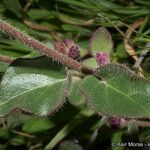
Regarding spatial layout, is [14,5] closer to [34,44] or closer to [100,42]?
[100,42]

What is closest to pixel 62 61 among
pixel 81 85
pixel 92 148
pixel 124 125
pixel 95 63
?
pixel 81 85

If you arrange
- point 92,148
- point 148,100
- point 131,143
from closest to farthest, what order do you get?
point 148,100
point 131,143
point 92,148

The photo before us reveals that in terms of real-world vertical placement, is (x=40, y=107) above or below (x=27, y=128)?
above

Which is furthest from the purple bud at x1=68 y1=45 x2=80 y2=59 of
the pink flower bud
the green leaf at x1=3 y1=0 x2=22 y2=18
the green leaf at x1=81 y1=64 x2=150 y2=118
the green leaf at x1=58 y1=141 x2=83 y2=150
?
the green leaf at x1=3 y1=0 x2=22 y2=18

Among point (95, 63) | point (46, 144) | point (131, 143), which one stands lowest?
point (46, 144)

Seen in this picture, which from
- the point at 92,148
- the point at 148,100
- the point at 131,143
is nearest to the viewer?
the point at 148,100

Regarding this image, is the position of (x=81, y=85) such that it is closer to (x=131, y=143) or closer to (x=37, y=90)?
(x=37, y=90)

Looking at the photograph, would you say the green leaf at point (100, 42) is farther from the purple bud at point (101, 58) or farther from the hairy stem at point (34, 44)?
the hairy stem at point (34, 44)
